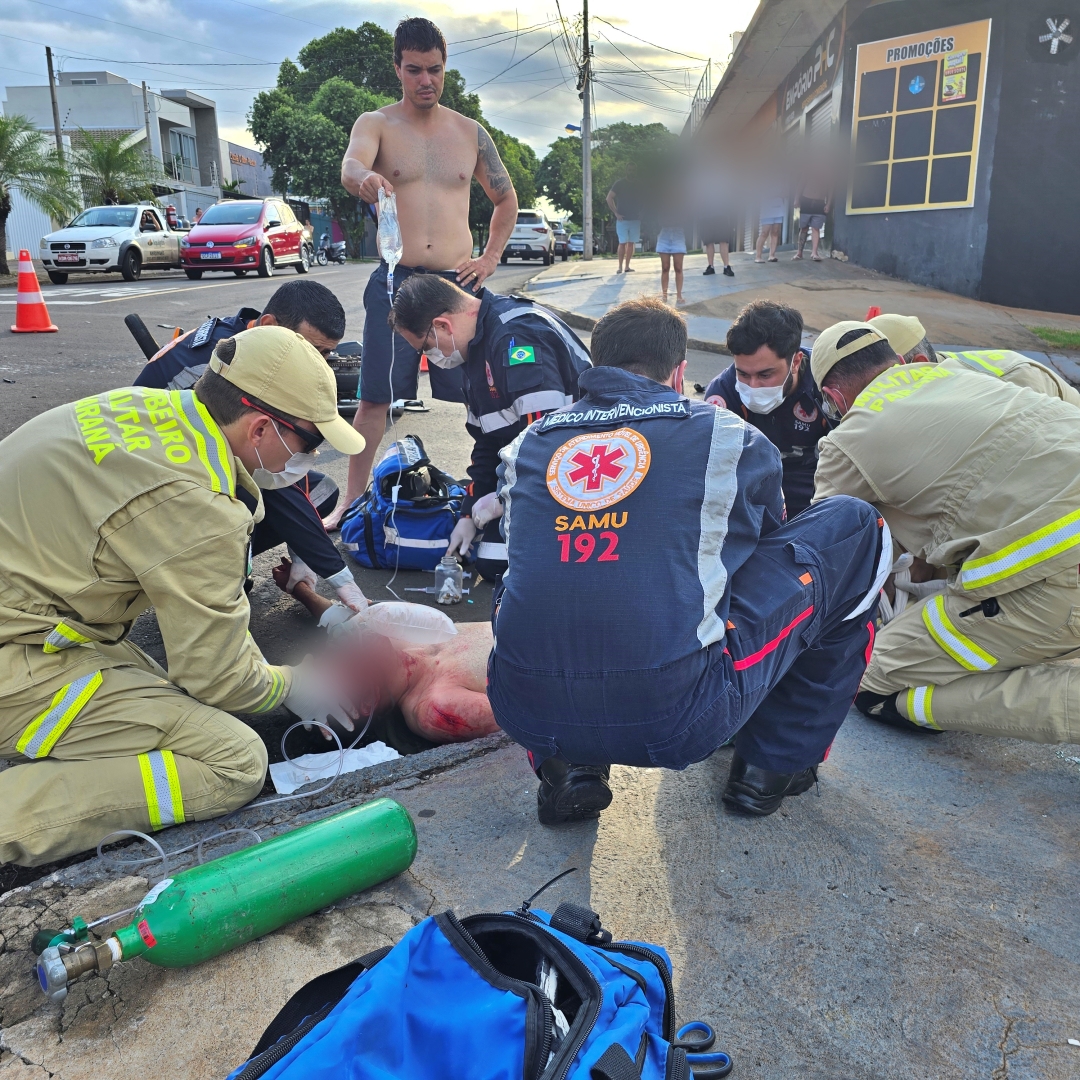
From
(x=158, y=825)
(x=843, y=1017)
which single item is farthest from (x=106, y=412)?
(x=843, y=1017)

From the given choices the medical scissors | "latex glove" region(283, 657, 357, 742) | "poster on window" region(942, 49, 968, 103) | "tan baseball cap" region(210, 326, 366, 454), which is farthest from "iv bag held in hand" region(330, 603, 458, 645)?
"poster on window" region(942, 49, 968, 103)

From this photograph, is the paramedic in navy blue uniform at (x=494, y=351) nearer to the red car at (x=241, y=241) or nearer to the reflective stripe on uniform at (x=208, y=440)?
the reflective stripe on uniform at (x=208, y=440)

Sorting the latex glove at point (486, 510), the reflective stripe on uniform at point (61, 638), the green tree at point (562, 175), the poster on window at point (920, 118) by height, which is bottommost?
the latex glove at point (486, 510)

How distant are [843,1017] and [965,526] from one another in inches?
59.0

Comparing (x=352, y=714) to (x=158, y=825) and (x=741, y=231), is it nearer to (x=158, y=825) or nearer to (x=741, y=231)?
(x=158, y=825)

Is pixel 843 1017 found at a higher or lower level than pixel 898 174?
lower

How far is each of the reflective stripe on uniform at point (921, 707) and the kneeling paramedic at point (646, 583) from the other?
710mm

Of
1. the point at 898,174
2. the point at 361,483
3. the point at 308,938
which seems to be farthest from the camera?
the point at 898,174

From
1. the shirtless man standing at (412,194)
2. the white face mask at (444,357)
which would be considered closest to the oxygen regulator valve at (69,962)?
the white face mask at (444,357)

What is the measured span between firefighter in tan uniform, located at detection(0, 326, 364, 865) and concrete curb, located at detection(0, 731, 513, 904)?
0.17 feet

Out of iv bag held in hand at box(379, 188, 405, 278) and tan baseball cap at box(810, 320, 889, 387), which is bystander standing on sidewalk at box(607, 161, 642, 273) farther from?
tan baseball cap at box(810, 320, 889, 387)

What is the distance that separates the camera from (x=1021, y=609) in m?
2.65

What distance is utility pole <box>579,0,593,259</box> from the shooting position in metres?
31.4

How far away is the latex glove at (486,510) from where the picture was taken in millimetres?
3926
